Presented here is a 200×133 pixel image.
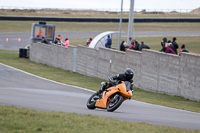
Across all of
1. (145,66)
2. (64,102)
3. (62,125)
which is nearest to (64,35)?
(145,66)

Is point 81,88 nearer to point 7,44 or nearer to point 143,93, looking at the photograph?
point 143,93

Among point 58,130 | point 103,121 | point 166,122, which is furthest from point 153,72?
point 58,130

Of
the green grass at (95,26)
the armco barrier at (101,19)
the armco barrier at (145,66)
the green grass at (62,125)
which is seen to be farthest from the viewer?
the armco barrier at (101,19)

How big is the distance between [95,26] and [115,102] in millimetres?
50199

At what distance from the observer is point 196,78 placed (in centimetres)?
1736

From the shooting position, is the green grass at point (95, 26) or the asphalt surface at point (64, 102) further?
the green grass at point (95, 26)

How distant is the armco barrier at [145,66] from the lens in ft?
58.4

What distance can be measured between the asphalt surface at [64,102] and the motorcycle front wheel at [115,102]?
20 centimetres

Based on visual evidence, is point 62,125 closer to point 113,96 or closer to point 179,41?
point 113,96

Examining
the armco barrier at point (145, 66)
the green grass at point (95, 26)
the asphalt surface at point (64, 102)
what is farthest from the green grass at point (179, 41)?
the asphalt surface at point (64, 102)

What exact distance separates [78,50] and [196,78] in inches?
484

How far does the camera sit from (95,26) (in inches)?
2399

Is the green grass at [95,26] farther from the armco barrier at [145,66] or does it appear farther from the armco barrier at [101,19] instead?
the armco barrier at [145,66]

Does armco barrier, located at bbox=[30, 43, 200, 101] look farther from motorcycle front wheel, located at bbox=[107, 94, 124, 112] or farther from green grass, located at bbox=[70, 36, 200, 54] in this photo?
green grass, located at bbox=[70, 36, 200, 54]
